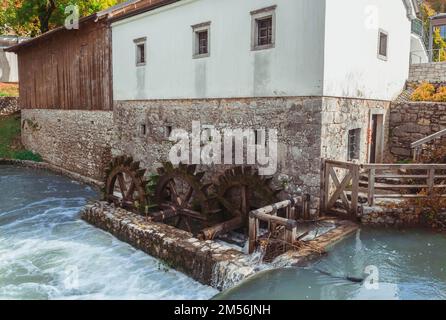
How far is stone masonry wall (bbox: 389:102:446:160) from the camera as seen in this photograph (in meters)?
9.98

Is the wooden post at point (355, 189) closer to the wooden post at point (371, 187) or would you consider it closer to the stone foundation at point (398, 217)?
the stone foundation at point (398, 217)

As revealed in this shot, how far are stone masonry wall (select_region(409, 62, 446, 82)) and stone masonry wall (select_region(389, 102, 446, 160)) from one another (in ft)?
6.74

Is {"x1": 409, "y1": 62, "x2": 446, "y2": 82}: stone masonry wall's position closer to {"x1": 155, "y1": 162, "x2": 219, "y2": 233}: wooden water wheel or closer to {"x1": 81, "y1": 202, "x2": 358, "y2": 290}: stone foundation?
{"x1": 81, "y1": 202, "x2": 358, "y2": 290}: stone foundation

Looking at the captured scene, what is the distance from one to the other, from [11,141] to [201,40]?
48.9ft

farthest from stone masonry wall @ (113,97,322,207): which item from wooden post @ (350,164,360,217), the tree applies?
the tree

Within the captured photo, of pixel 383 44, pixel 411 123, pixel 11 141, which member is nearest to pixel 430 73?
pixel 411 123

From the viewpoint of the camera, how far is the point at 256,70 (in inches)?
338

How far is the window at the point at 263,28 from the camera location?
8188 mm

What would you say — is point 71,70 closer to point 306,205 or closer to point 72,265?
point 72,265

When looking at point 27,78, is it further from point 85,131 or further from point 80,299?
point 80,299

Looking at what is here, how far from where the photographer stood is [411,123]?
34.1ft

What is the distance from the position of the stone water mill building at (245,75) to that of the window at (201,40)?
0.09ft

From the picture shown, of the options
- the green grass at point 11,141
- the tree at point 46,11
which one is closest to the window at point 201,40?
the green grass at point 11,141
